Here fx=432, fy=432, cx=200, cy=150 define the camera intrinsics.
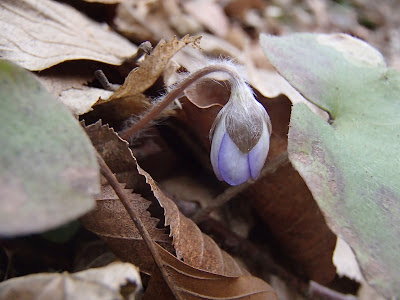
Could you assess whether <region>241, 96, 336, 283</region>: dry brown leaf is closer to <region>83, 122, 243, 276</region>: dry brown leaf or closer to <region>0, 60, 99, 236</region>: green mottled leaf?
<region>83, 122, 243, 276</region>: dry brown leaf

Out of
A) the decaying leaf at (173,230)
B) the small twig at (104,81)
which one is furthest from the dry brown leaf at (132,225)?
the small twig at (104,81)

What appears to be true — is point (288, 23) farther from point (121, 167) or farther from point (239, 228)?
point (121, 167)

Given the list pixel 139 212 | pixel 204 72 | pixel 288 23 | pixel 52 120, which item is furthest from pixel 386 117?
pixel 288 23

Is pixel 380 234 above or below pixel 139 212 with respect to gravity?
above

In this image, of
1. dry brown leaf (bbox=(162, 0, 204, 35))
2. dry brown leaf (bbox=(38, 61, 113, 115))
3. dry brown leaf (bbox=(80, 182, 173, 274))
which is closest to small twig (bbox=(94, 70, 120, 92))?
dry brown leaf (bbox=(38, 61, 113, 115))

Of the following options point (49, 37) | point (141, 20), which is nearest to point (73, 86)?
point (49, 37)

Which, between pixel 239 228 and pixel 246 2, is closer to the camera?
pixel 239 228
